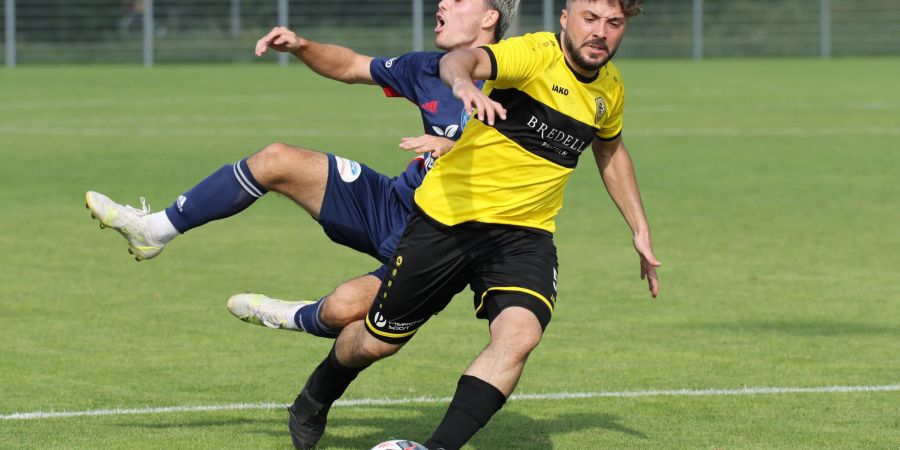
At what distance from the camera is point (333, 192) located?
801cm

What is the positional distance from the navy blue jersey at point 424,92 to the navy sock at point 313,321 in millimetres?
706

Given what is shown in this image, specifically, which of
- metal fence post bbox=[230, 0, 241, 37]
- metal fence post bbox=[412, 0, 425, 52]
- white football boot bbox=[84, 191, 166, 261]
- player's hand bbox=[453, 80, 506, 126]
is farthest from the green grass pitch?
metal fence post bbox=[230, 0, 241, 37]

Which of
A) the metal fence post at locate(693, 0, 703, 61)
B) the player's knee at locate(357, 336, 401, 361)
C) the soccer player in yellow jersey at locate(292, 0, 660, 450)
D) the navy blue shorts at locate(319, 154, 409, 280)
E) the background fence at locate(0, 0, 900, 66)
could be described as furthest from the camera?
the metal fence post at locate(693, 0, 703, 61)

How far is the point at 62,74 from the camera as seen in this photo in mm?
42375

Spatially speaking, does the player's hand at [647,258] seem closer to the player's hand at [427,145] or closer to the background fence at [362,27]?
the player's hand at [427,145]

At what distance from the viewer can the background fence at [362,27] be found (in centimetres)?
4759

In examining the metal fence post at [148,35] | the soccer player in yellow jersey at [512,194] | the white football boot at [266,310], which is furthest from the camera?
the metal fence post at [148,35]

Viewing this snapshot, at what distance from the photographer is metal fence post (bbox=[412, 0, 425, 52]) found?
4819 cm

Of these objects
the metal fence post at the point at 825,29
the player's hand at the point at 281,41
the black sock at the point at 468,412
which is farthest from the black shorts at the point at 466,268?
the metal fence post at the point at 825,29

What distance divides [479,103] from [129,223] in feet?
8.61

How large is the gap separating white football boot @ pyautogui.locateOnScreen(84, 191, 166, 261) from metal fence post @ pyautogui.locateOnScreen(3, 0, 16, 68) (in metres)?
→ 39.4

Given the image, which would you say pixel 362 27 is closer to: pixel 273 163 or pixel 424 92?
pixel 424 92

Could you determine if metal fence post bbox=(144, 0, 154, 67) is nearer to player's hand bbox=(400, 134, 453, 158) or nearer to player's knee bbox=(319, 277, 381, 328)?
player's knee bbox=(319, 277, 381, 328)

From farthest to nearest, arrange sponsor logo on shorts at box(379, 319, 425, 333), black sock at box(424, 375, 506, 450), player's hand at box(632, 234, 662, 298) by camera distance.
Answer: player's hand at box(632, 234, 662, 298), sponsor logo on shorts at box(379, 319, 425, 333), black sock at box(424, 375, 506, 450)
